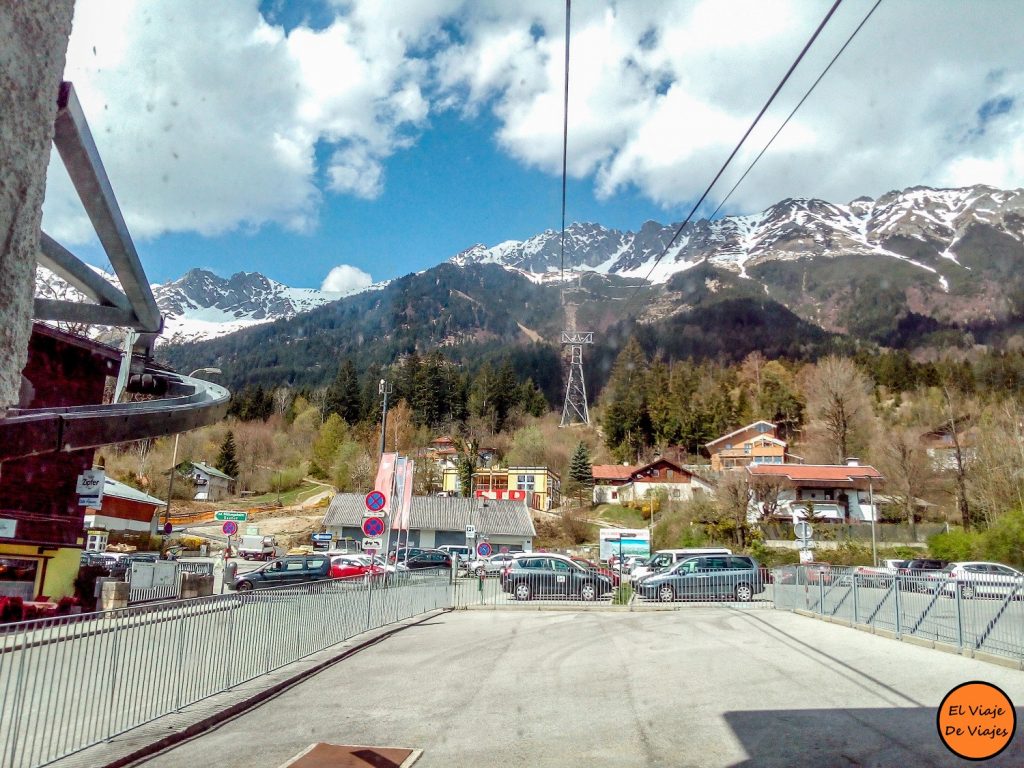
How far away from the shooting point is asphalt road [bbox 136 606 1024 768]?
6941 millimetres

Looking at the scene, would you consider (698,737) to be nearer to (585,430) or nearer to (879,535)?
(879,535)

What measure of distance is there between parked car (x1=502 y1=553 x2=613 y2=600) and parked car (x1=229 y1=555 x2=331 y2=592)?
7316 millimetres

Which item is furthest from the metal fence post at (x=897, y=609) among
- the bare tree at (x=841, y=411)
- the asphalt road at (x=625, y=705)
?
the bare tree at (x=841, y=411)

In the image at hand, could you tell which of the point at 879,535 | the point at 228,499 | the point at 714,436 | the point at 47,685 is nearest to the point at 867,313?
the point at 714,436

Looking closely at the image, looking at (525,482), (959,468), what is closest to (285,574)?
(959,468)

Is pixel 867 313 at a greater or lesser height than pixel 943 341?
greater

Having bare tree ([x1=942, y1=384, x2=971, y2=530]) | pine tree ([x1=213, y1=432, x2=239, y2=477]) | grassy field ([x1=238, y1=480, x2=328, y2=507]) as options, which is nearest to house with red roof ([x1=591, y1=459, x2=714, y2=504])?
bare tree ([x1=942, y1=384, x2=971, y2=530])

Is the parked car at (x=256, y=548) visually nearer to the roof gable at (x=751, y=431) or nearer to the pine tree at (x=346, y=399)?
the pine tree at (x=346, y=399)

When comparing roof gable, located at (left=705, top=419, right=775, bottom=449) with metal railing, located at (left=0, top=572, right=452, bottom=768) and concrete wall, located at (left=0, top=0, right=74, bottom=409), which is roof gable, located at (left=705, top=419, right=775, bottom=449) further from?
concrete wall, located at (left=0, top=0, right=74, bottom=409)

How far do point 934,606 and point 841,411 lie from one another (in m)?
58.7

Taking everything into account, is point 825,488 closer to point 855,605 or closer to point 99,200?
point 855,605

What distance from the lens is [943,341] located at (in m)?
113

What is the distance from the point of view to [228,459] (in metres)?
91.2

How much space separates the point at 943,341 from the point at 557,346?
61200mm
